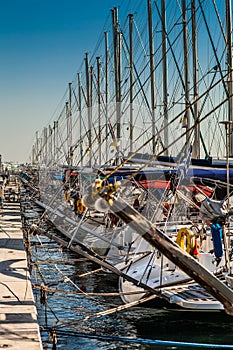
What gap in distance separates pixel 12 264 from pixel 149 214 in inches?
224

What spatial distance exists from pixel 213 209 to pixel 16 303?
5278 millimetres

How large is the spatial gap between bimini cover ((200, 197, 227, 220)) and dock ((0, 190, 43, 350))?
15.0 feet

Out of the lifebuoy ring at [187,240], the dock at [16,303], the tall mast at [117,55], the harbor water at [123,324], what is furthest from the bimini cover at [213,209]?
the tall mast at [117,55]

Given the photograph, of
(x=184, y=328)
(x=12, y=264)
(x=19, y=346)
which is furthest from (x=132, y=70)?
(x=19, y=346)

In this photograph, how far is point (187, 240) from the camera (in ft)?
51.3

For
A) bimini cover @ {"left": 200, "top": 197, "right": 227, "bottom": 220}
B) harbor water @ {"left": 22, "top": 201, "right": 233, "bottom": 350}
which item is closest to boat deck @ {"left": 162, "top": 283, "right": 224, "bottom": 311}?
harbor water @ {"left": 22, "top": 201, "right": 233, "bottom": 350}

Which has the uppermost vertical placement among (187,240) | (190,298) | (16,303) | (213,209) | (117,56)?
(117,56)

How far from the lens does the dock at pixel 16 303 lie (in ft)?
33.8

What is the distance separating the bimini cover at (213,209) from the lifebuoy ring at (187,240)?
2.21 ft

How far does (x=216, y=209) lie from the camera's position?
49.0 feet

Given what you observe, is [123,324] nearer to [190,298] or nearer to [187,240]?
[190,298]

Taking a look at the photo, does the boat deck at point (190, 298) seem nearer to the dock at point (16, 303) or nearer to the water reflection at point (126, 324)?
the water reflection at point (126, 324)

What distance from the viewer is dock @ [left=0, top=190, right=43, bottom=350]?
10.3 m

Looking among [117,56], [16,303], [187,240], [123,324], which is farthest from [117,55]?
[16,303]
